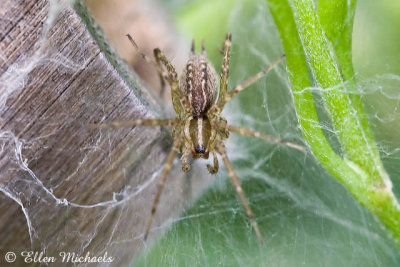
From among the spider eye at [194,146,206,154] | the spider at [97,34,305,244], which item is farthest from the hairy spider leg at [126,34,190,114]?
the spider eye at [194,146,206,154]

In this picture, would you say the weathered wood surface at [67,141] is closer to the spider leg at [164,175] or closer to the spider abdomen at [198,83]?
the spider leg at [164,175]

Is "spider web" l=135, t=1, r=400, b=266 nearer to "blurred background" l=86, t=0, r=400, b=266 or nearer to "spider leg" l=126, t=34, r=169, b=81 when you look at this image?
"blurred background" l=86, t=0, r=400, b=266

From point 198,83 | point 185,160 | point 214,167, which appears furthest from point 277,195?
point 198,83

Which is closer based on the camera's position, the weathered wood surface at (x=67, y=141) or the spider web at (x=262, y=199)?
the weathered wood surface at (x=67, y=141)

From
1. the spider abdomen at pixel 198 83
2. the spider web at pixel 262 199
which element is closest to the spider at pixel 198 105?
the spider abdomen at pixel 198 83

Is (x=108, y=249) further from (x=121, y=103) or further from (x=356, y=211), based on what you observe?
(x=356, y=211)

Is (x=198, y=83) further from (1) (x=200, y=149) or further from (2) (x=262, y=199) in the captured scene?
(2) (x=262, y=199)

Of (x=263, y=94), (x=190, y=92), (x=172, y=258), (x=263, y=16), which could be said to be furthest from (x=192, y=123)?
(x=263, y=16)

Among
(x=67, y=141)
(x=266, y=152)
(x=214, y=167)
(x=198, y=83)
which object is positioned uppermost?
(x=198, y=83)

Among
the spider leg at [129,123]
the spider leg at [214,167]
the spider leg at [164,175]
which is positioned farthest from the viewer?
the spider leg at [214,167]
